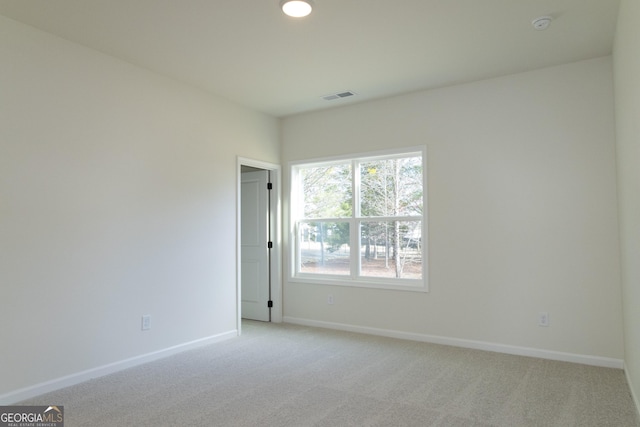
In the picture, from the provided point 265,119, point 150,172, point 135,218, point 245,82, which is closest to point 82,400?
point 135,218

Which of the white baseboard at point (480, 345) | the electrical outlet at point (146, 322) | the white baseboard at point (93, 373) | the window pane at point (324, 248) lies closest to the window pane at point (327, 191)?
the window pane at point (324, 248)

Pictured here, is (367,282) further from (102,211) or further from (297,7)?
(297,7)

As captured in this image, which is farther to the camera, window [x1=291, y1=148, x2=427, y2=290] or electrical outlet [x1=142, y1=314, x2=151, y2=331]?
window [x1=291, y1=148, x2=427, y2=290]

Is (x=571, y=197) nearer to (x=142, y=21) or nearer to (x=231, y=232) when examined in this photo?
(x=231, y=232)

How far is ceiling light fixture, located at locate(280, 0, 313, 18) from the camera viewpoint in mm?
2793

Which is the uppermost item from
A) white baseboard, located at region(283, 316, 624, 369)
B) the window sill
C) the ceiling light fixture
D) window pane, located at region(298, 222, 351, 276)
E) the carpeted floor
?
the ceiling light fixture

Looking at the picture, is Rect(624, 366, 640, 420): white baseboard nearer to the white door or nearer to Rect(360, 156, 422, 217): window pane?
Rect(360, 156, 422, 217): window pane

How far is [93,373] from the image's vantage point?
3.44 meters

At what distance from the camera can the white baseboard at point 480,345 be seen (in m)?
3.67

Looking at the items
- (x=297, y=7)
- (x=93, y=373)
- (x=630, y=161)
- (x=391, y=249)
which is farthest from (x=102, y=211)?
(x=630, y=161)

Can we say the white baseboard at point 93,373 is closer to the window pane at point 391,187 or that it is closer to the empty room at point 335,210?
the empty room at point 335,210

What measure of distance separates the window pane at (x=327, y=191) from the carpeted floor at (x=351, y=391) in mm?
1766

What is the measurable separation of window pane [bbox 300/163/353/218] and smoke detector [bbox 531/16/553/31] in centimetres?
255

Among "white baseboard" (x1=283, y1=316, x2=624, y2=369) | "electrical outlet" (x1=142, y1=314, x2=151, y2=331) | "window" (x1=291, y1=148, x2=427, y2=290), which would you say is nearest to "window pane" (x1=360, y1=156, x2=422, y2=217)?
"window" (x1=291, y1=148, x2=427, y2=290)
